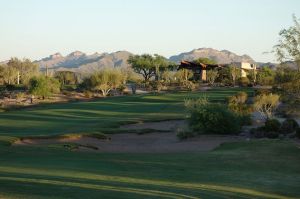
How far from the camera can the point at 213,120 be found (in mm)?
37906

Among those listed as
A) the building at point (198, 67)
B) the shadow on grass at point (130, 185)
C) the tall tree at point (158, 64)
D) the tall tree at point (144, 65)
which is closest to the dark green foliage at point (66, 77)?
the tall tree at point (144, 65)

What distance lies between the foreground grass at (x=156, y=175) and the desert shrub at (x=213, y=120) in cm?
1030

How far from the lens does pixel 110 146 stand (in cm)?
3359

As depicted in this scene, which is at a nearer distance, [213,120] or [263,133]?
[263,133]

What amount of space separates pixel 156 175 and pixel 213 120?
20.0m

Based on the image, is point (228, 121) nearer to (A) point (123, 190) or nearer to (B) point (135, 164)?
(B) point (135, 164)

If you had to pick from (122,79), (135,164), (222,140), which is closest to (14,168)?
(135,164)

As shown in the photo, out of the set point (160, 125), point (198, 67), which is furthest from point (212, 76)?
point (160, 125)

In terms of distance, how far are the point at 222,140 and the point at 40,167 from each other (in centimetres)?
1840

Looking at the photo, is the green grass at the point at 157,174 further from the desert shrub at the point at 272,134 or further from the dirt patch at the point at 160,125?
the dirt patch at the point at 160,125

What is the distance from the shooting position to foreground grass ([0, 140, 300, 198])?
45.4 feet

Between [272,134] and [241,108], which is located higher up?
[241,108]

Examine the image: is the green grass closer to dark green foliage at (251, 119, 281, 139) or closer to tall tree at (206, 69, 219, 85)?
dark green foliage at (251, 119, 281, 139)

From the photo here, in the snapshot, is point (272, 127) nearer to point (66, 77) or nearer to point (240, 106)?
point (240, 106)
